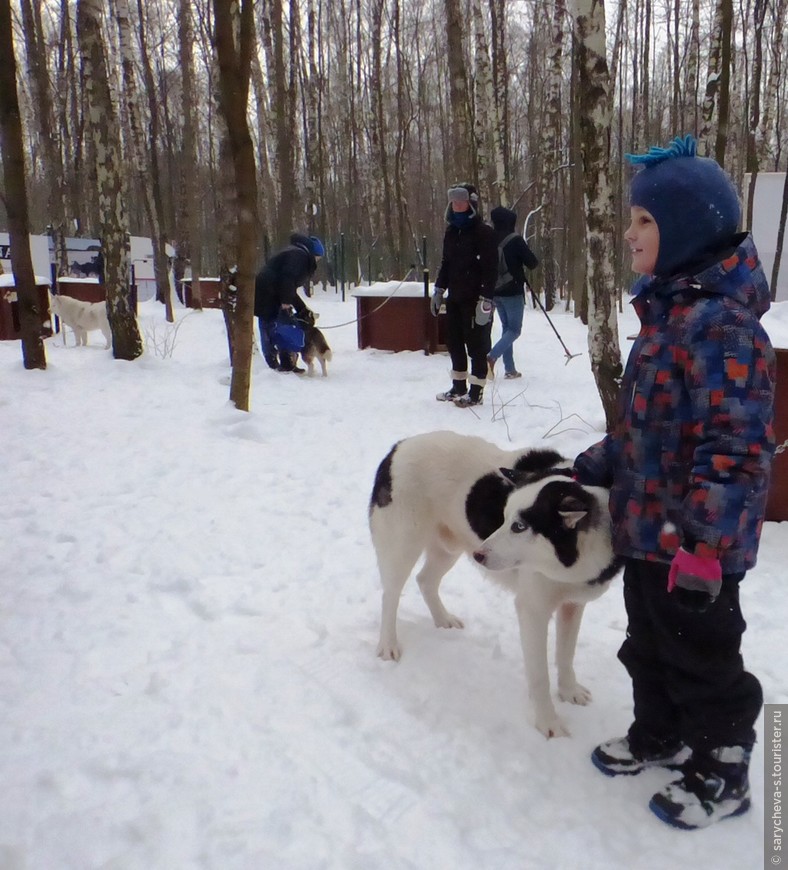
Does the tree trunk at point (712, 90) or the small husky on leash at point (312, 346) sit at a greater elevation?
the tree trunk at point (712, 90)

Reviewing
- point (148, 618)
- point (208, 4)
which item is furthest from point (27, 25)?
point (148, 618)

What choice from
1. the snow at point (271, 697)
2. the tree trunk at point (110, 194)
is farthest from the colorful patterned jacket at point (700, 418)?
the tree trunk at point (110, 194)

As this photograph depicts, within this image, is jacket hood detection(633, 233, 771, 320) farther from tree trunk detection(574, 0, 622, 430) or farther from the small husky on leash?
the small husky on leash

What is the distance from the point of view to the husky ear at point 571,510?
6.81ft

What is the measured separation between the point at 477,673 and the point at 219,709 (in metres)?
0.99

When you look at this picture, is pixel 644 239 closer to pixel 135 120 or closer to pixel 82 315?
pixel 82 315

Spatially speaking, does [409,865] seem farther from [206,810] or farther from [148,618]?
[148,618]

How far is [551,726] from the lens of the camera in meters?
2.38

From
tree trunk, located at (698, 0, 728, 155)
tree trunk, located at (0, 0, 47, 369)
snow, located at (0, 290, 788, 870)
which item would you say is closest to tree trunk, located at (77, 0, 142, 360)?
tree trunk, located at (0, 0, 47, 369)

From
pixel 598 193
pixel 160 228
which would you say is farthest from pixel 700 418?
pixel 160 228

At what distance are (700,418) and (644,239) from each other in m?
0.53

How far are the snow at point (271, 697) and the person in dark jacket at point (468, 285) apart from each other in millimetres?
2492

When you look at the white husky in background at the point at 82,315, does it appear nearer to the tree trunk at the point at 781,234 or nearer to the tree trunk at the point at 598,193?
the tree trunk at the point at 598,193

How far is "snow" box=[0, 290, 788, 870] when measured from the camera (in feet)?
6.17
